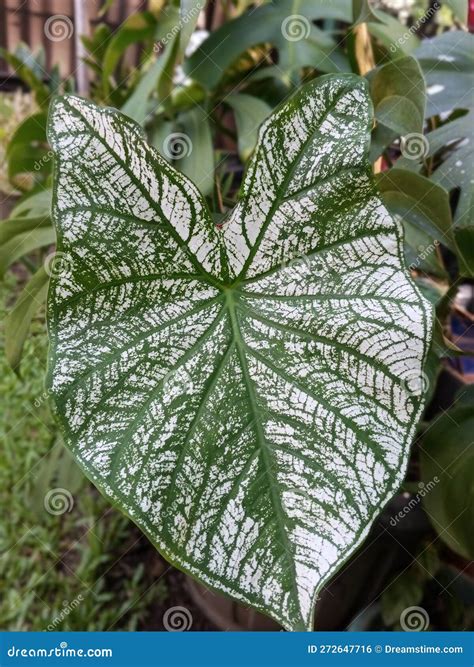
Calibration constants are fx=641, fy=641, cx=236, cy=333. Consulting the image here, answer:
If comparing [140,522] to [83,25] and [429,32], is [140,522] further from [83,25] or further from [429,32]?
[429,32]

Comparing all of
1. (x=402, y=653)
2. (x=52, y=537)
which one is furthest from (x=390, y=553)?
(x=52, y=537)

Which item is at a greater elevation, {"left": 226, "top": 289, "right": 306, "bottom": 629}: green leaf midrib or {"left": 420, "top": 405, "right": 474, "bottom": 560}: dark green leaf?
{"left": 226, "top": 289, "right": 306, "bottom": 629}: green leaf midrib

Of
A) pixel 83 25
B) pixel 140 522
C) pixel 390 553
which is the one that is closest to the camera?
pixel 140 522

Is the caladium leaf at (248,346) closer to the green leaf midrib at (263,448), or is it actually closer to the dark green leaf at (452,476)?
the green leaf midrib at (263,448)

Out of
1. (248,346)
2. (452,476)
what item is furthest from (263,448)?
(452,476)

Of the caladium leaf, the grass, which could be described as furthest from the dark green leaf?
the grass

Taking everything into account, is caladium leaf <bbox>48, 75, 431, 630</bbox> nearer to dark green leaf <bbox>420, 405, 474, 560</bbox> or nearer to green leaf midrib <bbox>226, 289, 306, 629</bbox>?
green leaf midrib <bbox>226, 289, 306, 629</bbox>

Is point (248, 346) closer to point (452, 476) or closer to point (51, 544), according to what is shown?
point (452, 476)

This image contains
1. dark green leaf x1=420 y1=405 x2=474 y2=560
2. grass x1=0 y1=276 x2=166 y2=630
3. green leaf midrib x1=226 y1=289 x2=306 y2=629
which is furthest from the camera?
grass x1=0 y1=276 x2=166 y2=630
